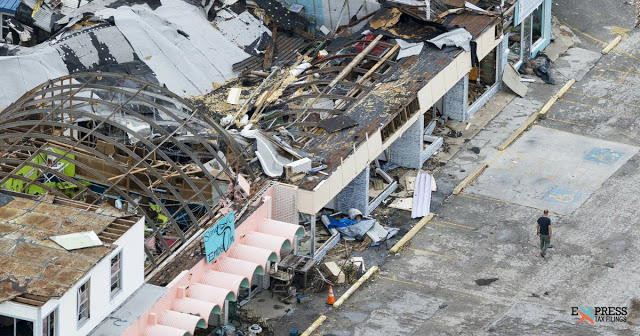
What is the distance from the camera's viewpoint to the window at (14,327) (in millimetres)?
40750

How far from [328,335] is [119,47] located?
21184 mm

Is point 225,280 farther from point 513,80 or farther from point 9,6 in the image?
point 513,80

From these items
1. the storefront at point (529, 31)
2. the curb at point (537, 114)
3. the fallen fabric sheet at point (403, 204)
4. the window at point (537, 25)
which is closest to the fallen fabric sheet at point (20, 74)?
the fallen fabric sheet at point (403, 204)

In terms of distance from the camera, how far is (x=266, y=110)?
61812 mm

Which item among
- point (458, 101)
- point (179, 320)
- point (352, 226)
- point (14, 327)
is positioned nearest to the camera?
point (14, 327)

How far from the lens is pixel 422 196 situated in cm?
6012

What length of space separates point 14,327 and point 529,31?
39699 millimetres

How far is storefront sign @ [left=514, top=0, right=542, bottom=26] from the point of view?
228 ft

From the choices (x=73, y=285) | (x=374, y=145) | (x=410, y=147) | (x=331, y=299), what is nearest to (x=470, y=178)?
(x=410, y=147)

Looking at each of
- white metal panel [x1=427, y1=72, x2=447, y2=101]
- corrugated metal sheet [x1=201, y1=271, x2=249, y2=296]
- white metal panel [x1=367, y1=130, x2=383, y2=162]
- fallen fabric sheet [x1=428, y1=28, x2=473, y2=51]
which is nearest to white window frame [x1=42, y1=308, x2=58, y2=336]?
corrugated metal sheet [x1=201, y1=271, x2=249, y2=296]

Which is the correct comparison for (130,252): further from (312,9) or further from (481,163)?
(312,9)

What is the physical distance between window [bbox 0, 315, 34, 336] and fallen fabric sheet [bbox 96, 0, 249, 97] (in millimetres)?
24300

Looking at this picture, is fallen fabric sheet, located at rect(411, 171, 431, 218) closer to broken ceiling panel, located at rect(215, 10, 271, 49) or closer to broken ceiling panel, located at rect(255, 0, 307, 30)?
broken ceiling panel, located at rect(255, 0, 307, 30)

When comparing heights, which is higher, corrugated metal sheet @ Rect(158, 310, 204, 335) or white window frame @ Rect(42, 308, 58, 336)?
white window frame @ Rect(42, 308, 58, 336)
